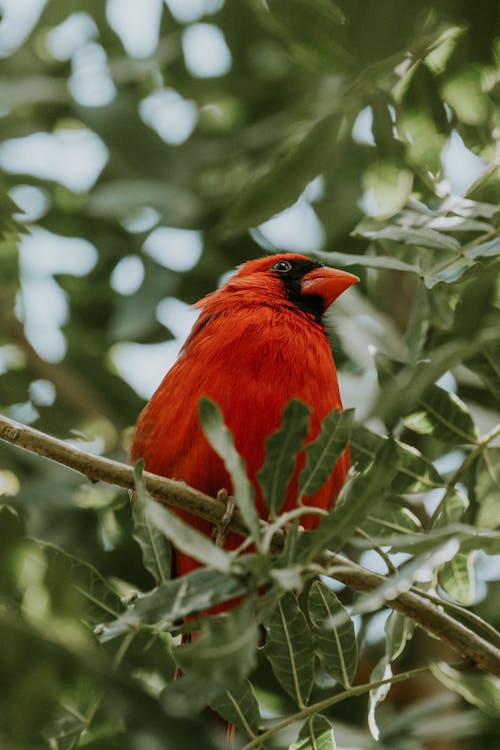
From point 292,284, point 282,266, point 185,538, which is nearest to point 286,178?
point 185,538

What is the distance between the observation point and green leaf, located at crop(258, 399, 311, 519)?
175 cm

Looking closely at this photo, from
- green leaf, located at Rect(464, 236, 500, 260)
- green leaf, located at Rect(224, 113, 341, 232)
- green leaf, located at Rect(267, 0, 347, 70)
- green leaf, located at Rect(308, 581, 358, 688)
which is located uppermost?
green leaf, located at Rect(267, 0, 347, 70)

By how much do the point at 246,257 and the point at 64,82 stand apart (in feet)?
3.35

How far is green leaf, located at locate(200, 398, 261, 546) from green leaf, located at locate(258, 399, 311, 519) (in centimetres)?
10

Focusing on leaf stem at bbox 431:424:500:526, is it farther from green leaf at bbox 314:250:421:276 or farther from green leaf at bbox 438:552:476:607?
green leaf at bbox 314:250:421:276

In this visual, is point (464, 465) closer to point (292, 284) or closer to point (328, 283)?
point (328, 283)

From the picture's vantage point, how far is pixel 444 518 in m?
2.55

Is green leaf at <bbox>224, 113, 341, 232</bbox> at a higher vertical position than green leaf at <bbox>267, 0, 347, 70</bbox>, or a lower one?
lower

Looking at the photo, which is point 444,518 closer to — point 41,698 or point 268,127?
point 41,698

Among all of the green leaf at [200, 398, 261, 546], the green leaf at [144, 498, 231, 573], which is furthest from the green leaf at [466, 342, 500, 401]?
the green leaf at [144, 498, 231, 573]

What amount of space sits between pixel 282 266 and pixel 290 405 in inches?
92.1

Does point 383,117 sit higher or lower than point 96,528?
higher

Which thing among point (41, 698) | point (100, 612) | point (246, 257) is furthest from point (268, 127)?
point (41, 698)

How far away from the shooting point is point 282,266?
4051 mm
